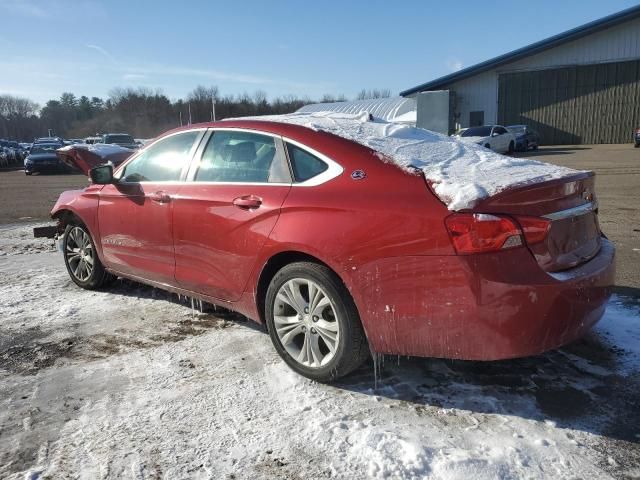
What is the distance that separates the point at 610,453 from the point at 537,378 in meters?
0.75

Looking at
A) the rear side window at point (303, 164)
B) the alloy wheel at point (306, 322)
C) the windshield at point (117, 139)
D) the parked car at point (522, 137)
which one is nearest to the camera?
the alloy wheel at point (306, 322)

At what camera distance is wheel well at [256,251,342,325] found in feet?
10.6

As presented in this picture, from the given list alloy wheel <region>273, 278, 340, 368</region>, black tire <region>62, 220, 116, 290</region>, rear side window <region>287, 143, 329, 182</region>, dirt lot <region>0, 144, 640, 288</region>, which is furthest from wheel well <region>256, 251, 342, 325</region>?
dirt lot <region>0, 144, 640, 288</region>

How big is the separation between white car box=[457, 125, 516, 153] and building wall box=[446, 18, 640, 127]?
1082 cm

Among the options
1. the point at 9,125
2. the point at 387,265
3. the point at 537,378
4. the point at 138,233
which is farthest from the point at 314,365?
the point at 9,125

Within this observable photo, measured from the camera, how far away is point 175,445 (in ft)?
8.70

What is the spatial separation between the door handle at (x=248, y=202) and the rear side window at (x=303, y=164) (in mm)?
303

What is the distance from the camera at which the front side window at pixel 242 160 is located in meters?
3.49

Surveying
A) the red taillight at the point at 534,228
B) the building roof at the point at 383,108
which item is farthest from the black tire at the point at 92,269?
the building roof at the point at 383,108

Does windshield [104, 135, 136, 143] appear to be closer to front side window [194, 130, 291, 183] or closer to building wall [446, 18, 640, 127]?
building wall [446, 18, 640, 127]

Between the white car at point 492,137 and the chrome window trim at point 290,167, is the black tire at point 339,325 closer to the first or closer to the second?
the chrome window trim at point 290,167

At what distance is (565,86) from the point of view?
116ft

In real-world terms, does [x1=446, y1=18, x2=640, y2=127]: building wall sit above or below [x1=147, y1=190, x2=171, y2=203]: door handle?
above

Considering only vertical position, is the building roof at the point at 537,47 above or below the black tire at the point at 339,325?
above
